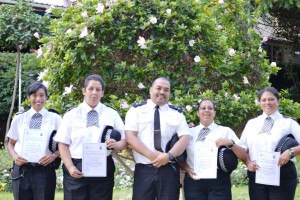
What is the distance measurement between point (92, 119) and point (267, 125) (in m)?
1.71

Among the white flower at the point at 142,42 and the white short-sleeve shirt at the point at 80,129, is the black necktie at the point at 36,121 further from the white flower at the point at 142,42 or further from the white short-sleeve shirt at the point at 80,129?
the white flower at the point at 142,42

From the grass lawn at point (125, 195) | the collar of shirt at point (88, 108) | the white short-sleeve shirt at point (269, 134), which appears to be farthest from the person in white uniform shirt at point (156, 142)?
the grass lawn at point (125, 195)

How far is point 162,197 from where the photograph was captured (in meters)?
5.59

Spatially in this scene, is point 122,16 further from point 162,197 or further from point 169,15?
point 162,197

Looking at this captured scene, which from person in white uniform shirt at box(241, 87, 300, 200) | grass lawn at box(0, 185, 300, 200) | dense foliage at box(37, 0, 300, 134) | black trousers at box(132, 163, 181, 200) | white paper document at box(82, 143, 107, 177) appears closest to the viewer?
white paper document at box(82, 143, 107, 177)

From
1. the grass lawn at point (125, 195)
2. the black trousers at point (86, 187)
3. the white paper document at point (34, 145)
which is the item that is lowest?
the grass lawn at point (125, 195)

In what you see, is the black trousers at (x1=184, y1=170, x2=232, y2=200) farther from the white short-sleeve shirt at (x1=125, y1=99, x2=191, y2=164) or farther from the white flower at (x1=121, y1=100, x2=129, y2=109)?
the white flower at (x1=121, y1=100, x2=129, y2=109)

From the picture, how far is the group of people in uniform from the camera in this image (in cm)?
557

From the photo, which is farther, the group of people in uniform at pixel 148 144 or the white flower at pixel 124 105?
the white flower at pixel 124 105

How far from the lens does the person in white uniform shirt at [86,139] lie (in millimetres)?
5551

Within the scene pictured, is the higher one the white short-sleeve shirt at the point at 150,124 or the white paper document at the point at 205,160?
the white short-sleeve shirt at the point at 150,124

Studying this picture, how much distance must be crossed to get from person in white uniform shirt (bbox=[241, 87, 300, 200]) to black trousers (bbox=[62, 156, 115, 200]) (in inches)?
55.9

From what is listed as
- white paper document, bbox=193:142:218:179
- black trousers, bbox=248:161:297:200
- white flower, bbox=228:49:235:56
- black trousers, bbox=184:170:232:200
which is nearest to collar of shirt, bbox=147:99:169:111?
white paper document, bbox=193:142:218:179

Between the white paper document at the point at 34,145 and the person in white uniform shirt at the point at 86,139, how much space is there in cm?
20
